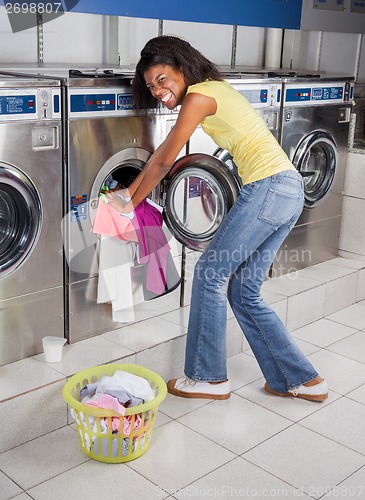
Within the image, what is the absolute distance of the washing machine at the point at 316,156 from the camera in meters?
4.20

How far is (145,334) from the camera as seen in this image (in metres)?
3.42

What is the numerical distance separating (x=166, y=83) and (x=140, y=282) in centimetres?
110

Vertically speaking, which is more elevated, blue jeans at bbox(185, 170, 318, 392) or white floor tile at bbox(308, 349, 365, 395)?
blue jeans at bbox(185, 170, 318, 392)

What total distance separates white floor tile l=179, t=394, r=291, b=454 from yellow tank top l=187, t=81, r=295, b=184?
39.6 inches

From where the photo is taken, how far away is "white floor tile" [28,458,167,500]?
248 centimetres

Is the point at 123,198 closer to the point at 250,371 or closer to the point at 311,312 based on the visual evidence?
the point at 250,371

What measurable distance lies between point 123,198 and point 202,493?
1348 millimetres

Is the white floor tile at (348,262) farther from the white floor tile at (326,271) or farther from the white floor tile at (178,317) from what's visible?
the white floor tile at (178,317)

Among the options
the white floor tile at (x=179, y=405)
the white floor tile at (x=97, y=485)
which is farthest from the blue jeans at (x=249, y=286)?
the white floor tile at (x=97, y=485)

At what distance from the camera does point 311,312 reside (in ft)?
13.8

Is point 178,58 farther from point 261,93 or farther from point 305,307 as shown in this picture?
point 305,307

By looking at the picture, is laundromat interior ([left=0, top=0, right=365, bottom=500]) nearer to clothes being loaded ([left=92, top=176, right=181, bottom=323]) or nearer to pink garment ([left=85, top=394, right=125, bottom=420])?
clothes being loaded ([left=92, top=176, right=181, bottom=323])

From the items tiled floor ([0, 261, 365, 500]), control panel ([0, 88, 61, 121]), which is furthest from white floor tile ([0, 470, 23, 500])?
control panel ([0, 88, 61, 121])

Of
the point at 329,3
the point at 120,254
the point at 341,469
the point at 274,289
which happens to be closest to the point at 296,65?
the point at 329,3
